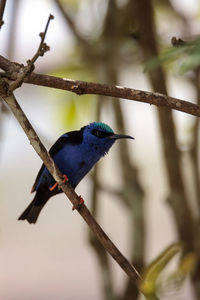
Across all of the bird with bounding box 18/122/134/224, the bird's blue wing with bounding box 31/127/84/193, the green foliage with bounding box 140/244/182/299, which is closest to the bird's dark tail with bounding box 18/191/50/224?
the bird with bounding box 18/122/134/224

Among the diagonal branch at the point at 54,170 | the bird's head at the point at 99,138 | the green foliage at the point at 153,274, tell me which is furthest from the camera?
the bird's head at the point at 99,138

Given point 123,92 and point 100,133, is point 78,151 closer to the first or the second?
point 100,133

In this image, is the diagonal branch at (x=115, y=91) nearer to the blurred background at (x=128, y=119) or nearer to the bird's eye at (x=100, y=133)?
the blurred background at (x=128, y=119)

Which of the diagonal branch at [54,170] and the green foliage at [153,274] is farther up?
the diagonal branch at [54,170]

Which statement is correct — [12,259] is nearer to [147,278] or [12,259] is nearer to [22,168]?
[22,168]

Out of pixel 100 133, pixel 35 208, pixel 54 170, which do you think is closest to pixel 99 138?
pixel 100 133

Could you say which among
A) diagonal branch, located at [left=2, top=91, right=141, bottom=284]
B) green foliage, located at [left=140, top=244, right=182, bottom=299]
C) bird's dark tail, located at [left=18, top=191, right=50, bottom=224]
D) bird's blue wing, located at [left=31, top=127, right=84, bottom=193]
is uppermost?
bird's blue wing, located at [left=31, top=127, right=84, bottom=193]

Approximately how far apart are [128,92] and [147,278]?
2.87 feet

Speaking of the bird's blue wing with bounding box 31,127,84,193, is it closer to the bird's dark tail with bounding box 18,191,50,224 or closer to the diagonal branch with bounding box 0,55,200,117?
the bird's dark tail with bounding box 18,191,50,224

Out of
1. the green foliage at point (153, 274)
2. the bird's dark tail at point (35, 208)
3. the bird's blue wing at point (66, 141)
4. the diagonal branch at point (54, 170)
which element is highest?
the bird's blue wing at point (66, 141)

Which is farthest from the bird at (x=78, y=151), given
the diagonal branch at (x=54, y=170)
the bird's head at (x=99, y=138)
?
the diagonal branch at (x=54, y=170)

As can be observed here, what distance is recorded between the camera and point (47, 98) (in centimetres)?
478

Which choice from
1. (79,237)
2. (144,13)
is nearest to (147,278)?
(144,13)

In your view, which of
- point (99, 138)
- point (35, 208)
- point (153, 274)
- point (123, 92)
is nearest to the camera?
point (123, 92)
